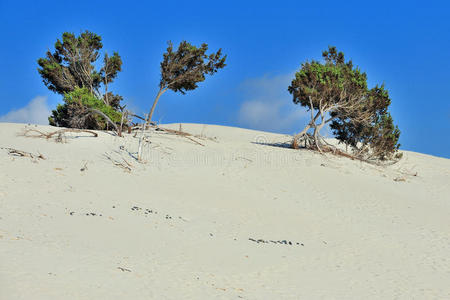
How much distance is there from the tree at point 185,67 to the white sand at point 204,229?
8.32 m

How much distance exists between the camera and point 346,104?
2486 centimetres

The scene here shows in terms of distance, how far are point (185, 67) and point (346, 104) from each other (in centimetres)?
1099

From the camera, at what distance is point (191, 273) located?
720 cm

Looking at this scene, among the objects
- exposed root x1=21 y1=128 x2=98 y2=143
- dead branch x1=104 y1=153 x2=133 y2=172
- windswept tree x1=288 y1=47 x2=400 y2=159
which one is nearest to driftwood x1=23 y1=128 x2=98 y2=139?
exposed root x1=21 y1=128 x2=98 y2=143

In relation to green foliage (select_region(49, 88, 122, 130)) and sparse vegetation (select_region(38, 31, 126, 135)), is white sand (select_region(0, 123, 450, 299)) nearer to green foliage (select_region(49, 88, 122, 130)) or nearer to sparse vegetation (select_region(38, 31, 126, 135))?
green foliage (select_region(49, 88, 122, 130))

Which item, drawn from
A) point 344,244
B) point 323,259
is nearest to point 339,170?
point 344,244

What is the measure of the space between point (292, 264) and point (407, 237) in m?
5.40

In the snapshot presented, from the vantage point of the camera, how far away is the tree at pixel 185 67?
2727cm

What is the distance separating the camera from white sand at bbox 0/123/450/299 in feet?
21.5

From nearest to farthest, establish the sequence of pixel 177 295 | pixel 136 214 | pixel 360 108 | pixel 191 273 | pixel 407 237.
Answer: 1. pixel 177 295
2. pixel 191 273
3. pixel 136 214
4. pixel 407 237
5. pixel 360 108

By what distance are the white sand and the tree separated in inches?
328

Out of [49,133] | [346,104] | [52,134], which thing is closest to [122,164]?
[52,134]

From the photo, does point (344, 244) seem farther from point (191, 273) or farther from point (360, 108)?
point (360, 108)

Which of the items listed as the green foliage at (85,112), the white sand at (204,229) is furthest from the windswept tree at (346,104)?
the green foliage at (85,112)
